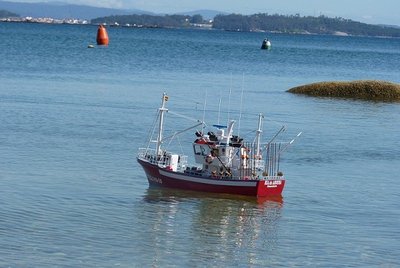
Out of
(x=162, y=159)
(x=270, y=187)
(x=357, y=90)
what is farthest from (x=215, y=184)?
(x=357, y=90)

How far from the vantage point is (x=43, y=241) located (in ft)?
98.1

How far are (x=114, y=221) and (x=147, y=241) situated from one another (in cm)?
258

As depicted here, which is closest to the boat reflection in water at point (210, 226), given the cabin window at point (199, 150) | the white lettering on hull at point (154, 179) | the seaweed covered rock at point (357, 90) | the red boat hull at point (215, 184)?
the red boat hull at point (215, 184)

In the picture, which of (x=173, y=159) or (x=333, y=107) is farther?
(x=333, y=107)

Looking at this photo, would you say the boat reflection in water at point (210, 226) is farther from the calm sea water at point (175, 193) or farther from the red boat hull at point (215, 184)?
the red boat hull at point (215, 184)

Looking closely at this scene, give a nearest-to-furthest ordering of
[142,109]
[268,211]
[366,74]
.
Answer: [268,211], [142,109], [366,74]

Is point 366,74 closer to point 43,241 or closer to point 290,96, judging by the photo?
point 290,96

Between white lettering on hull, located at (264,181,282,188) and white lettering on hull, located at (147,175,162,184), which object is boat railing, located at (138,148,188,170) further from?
white lettering on hull, located at (264,181,282,188)

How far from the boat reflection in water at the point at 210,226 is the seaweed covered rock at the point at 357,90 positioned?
142 ft

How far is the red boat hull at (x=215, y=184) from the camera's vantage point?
3781 cm

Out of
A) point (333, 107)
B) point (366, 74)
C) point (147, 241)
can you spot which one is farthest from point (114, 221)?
point (366, 74)

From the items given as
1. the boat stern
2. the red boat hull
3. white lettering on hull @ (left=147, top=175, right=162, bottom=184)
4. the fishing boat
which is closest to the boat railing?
the fishing boat

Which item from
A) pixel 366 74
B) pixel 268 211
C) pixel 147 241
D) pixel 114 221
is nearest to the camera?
pixel 147 241

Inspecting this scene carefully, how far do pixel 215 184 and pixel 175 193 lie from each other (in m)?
1.46
